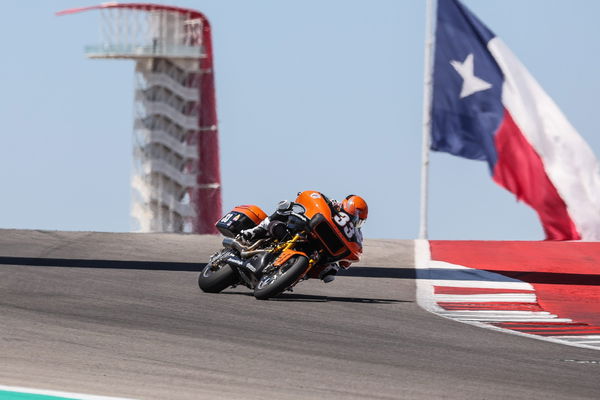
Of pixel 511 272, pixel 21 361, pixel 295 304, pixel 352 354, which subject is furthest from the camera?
pixel 511 272

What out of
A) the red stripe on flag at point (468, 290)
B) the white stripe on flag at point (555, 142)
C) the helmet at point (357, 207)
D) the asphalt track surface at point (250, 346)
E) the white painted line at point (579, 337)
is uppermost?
the white stripe on flag at point (555, 142)

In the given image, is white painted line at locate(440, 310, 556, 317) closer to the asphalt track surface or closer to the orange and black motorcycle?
the asphalt track surface

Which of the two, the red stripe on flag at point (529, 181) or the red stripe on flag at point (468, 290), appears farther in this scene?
the red stripe on flag at point (529, 181)

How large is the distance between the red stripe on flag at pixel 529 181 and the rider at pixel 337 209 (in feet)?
38.2

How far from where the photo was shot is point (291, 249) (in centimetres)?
1238

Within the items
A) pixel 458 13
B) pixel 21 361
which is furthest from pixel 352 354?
pixel 458 13

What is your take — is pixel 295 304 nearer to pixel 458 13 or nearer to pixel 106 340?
pixel 106 340

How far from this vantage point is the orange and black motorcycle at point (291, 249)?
12.2 m

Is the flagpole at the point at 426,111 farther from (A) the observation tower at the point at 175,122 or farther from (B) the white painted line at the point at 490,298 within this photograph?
(A) the observation tower at the point at 175,122

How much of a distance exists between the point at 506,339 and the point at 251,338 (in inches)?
91.4

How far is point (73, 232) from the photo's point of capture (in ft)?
69.3

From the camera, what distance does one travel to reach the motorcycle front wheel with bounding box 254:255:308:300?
39.7 feet

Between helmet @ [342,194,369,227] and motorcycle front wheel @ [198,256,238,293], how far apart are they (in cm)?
136

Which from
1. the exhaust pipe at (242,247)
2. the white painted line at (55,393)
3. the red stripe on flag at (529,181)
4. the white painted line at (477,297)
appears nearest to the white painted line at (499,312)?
the white painted line at (477,297)
